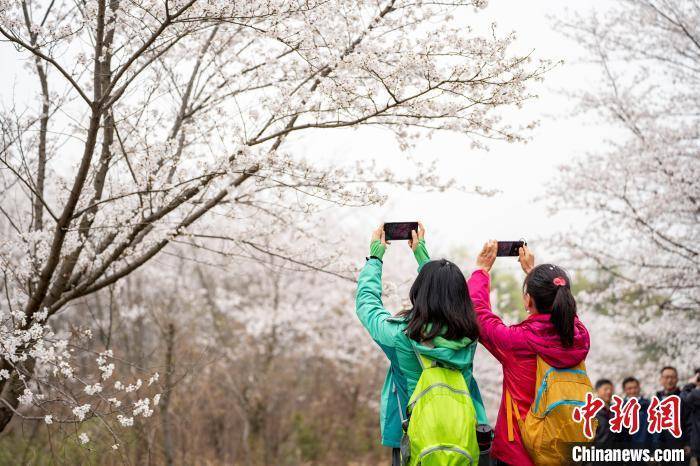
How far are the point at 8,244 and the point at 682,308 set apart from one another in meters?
6.74

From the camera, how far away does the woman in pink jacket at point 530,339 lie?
95.0 inches

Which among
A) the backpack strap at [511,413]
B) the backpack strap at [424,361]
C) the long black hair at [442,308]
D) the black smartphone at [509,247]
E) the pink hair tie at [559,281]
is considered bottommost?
the backpack strap at [511,413]

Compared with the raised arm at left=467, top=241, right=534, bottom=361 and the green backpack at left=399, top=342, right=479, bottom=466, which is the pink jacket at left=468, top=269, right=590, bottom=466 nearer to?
the raised arm at left=467, top=241, right=534, bottom=361

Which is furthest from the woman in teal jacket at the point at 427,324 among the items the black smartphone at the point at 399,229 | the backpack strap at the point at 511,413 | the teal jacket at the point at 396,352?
the black smartphone at the point at 399,229

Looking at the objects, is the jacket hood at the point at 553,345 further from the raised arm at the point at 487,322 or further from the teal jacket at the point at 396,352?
the teal jacket at the point at 396,352

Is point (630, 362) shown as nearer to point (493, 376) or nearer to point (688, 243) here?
point (493, 376)

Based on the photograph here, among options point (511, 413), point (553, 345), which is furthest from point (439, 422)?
point (553, 345)

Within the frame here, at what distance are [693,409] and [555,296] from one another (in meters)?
3.51

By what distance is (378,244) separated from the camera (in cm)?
258

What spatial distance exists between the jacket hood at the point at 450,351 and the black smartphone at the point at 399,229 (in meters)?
0.61

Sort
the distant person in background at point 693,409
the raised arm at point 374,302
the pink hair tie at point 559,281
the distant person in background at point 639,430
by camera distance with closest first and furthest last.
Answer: the raised arm at point 374,302 → the pink hair tie at point 559,281 → the distant person in background at point 639,430 → the distant person in background at point 693,409

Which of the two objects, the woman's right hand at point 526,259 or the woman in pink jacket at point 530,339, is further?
the woman's right hand at point 526,259

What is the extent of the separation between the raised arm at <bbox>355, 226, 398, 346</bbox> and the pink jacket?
0.42m

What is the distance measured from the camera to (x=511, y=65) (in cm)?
296
